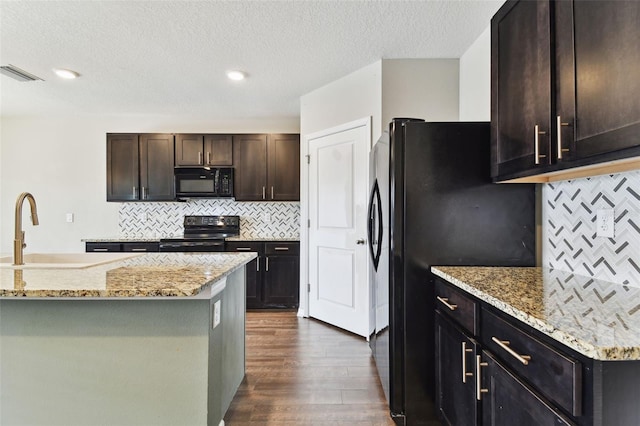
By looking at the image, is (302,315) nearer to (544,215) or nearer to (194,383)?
(194,383)

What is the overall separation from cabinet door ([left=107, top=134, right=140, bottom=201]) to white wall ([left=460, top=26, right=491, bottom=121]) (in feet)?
12.6

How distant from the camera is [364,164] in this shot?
3168 mm

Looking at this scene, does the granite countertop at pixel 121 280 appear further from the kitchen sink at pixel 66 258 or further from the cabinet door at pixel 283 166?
the cabinet door at pixel 283 166

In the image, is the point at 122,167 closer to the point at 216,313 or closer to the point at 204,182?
the point at 204,182

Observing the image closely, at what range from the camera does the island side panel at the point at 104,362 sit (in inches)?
56.1

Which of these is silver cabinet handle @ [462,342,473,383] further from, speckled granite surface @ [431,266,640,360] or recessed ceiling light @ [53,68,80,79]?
recessed ceiling light @ [53,68,80,79]

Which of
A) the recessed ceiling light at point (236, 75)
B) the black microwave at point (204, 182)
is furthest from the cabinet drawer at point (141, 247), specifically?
the recessed ceiling light at point (236, 75)

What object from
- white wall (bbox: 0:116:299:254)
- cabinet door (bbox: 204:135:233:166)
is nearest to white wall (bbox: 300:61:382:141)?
cabinet door (bbox: 204:135:233:166)

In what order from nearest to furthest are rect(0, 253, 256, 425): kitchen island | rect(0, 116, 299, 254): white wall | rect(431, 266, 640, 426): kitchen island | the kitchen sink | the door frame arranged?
1. rect(431, 266, 640, 426): kitchen island
2. rect(0, 253, 256, 425): kitchen island
3. the kitchen sink
4. the door frame
5. rect(0, 116, 299, 254): white wall

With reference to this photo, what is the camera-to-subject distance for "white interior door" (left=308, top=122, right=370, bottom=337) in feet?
10.5

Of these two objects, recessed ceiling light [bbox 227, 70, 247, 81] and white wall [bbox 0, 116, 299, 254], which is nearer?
recessed ceiling light [bbox 227, 70, 247, 81]

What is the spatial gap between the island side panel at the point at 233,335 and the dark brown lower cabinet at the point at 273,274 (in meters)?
1.74

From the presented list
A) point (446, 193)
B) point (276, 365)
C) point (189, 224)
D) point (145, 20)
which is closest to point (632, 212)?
point (446, 193)

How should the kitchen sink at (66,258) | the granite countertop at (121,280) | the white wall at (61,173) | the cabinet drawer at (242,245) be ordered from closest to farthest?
the granite countertop at (121,280)
the kitchen sink at (66,258)
the cabinet drawer at (242,245)
the white wall at (61,173)
